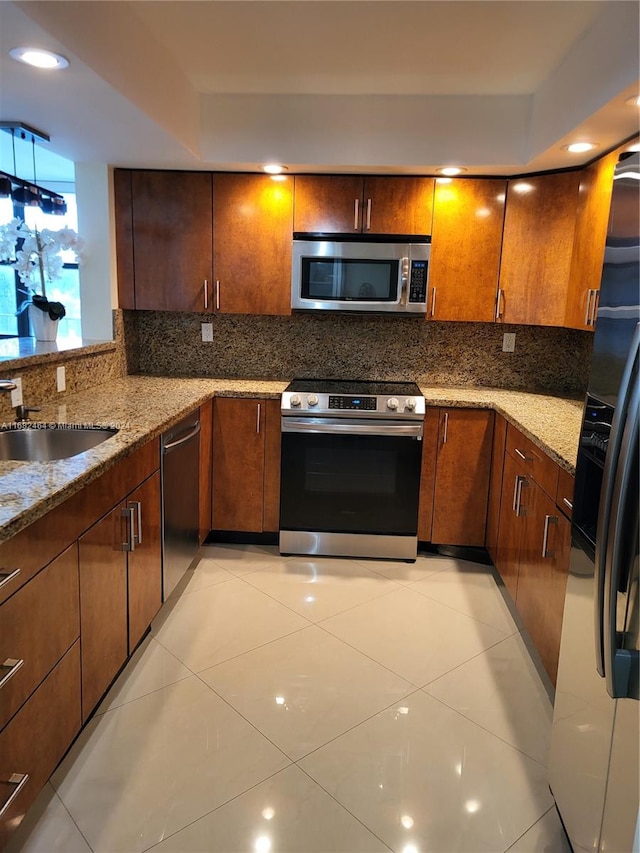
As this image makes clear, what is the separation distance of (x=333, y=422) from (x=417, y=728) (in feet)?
5.17

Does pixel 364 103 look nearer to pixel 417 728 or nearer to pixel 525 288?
pixel 525 288

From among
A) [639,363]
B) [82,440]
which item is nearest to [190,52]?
[82,440]

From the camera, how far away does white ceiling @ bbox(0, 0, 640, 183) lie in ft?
6.63

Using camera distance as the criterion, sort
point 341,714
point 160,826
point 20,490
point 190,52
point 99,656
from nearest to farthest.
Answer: point 20,490, point 160,826, point 99,656, point 341,714, point 190,52

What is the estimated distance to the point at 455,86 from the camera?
113 inches

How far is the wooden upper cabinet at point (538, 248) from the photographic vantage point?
3111 mm

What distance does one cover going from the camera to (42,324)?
295 cm

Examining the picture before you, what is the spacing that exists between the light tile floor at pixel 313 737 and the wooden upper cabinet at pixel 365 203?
197cm

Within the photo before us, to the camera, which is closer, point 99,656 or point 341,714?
point 99,656

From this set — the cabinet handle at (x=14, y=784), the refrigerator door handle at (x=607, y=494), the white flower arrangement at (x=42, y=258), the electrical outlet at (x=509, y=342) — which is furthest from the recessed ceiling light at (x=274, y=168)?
the cabinet handle at (x=14, y=784)

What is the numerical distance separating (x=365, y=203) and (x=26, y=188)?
1.84m

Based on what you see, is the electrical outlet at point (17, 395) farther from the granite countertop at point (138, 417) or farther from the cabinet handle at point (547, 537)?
the cabinet handle at point (547, 537)

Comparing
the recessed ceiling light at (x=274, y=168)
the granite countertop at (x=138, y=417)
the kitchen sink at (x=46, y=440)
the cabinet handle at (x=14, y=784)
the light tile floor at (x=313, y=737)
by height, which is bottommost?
the light tile floor at (x=313, y=737)

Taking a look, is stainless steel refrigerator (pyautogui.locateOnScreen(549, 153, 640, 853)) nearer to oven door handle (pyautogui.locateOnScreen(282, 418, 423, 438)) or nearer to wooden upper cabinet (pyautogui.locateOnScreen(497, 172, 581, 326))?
oven door handle (pyautogui.locateOnScreen(282, 418, 423, 438))
